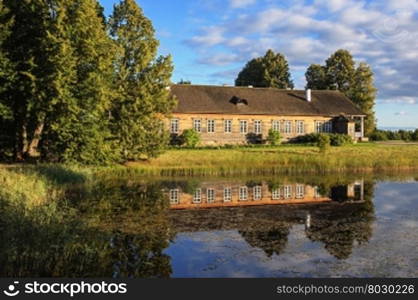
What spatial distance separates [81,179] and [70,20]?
8740 millimetres

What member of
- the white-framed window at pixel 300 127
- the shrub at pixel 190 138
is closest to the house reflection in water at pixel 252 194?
the shrub at pixel 190 138

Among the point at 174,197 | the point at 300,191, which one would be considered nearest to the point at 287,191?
the point at 300,191

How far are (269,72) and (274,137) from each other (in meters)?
27.5

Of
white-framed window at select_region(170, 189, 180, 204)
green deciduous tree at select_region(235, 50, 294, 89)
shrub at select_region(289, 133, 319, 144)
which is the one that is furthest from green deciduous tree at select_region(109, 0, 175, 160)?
green deciduous tree at select_region(235, 50, 294, 89)

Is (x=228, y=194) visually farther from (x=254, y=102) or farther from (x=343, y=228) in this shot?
(x=254, y=102)

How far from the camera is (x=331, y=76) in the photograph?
6581 cm

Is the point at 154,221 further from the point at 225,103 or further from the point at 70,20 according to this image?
the point at 225,103

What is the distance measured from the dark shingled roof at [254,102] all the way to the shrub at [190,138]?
2458 mm

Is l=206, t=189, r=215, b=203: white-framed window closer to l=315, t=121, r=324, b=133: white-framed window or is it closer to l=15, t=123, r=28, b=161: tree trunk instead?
l=15, t=123, r=28, b=161: tree trunk

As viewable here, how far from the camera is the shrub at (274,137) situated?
4403 centimetres

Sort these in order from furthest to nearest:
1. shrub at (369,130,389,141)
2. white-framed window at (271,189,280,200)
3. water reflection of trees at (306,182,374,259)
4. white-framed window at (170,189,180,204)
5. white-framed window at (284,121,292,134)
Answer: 1. shrub at (369,130,389,141)
2. white-framed window at (284,121,292,134)
3. white-framed window at (271,189,280,200)
4. white-framed window at (170,189,180,204)
5. water reflection of trees at (306,182,374,259)

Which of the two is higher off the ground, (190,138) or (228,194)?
(190,138)

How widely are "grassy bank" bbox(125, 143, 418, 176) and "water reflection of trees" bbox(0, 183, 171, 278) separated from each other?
43.5 ft

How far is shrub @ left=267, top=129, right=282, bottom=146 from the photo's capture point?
44031 mm
